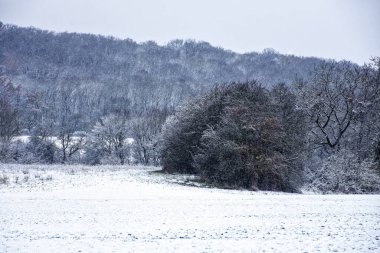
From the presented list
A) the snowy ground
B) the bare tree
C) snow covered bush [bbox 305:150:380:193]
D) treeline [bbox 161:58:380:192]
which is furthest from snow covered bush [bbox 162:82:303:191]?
the snowy ground

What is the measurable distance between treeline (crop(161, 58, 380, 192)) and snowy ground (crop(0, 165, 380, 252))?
8.15m

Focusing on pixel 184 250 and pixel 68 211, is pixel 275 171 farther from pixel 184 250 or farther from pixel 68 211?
pixel 184 250

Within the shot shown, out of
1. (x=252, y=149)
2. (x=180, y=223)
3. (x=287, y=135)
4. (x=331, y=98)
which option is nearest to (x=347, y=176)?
(x=287, y=135)

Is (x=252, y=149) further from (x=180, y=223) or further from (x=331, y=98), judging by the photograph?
(x=180, y=223)

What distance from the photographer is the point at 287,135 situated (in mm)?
33062

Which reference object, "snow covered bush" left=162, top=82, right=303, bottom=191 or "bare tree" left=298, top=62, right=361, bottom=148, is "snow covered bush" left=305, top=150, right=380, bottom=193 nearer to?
"snow covered bush" left=162, top=82, right=303, bottom=191

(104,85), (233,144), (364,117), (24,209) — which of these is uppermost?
(104,85)

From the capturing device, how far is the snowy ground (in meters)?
10.7

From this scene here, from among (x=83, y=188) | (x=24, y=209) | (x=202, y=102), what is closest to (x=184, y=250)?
(x=24, y=209)

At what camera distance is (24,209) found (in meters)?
17.5

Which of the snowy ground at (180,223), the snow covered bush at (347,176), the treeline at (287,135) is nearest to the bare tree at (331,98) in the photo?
the treeline at (287,135)

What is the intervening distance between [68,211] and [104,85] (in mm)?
177877

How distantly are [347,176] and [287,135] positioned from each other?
5.79 metres

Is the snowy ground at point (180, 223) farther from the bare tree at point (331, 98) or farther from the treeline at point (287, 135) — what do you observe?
the bare tree at point (331, 98)
